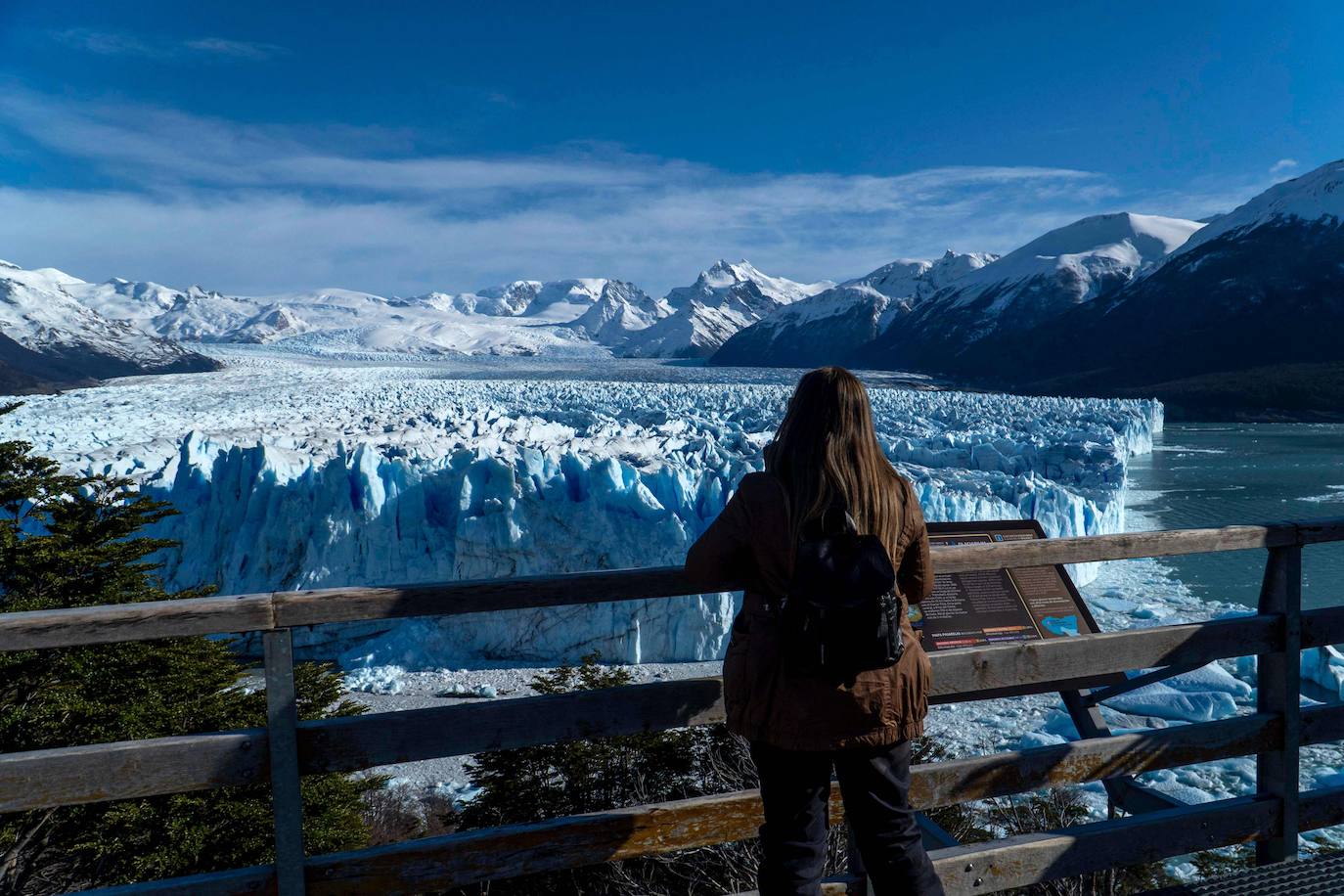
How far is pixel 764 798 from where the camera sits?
180 cm

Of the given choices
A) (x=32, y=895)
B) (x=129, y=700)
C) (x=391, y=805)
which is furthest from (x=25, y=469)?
(x=391, y=805)

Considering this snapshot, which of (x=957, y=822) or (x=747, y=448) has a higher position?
(x=747, y=448)

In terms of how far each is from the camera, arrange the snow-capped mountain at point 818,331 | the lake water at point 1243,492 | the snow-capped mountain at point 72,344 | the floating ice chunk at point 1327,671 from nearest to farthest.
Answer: the floating ice chunk at point 1327,671 → the lake water at point 1243,492 → the snow-capped mountain at point 72,344 → the snow-capped mountain at point 818,331

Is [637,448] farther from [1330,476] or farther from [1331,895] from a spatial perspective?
[1330,476]

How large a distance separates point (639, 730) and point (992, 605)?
1.38 m

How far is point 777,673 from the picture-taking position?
5.61ft

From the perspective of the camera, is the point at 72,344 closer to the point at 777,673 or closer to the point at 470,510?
the point at 470,510

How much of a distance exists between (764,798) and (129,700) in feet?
17.1

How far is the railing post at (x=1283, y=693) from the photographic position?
240 cm

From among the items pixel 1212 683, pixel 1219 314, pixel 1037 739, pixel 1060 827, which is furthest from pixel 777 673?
pixel 1219 314

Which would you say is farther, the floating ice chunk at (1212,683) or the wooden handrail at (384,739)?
the floating ice chunk at (1212,683)

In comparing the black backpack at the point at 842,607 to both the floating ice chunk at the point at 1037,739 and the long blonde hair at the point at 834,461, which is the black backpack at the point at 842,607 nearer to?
the long blonde hair at the point at 834,461

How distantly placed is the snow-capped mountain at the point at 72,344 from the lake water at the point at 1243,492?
135ft

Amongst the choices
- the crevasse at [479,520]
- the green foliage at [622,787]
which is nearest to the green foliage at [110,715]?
the green foliage at [622,787]
